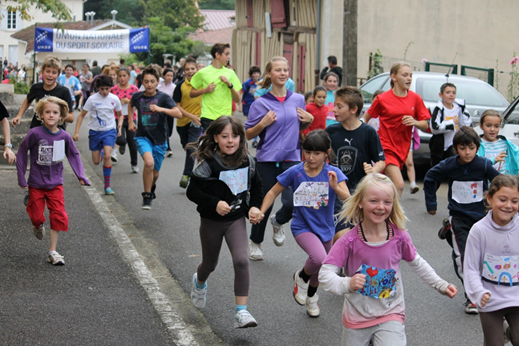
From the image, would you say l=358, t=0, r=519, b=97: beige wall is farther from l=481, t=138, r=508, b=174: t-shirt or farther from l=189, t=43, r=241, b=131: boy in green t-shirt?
l=481, t=138, r=508, b=174: t-shirt

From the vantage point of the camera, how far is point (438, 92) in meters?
13.1

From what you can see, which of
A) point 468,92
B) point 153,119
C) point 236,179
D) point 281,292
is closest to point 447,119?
point 468,92

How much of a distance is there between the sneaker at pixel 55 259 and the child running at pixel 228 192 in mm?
2040

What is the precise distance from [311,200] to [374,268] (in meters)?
1.64

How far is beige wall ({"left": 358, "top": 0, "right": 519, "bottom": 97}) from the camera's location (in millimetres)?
25828

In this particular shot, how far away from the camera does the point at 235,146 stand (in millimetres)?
5473

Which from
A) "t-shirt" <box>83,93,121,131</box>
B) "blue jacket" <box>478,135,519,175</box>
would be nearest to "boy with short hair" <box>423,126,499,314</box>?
"blue jacket" <box>478,135,519,175</box>

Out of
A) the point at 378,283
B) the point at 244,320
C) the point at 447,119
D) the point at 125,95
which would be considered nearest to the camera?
the point at 378,283

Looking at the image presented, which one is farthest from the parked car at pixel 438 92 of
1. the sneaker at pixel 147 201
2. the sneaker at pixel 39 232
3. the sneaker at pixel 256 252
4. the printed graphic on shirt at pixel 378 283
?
the printed graphic on shirt at pixel 378 283

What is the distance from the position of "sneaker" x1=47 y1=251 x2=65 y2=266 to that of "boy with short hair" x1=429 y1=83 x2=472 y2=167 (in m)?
→ 5.51

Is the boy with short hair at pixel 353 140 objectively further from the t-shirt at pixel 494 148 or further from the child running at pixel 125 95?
the child running at pixel 125 95

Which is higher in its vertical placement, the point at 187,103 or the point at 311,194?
the point at 187,103

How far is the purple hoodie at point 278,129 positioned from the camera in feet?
23.4

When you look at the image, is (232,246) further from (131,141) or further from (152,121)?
(131,141)
